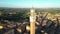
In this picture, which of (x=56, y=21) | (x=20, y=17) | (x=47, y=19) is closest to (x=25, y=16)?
(x=20, y=17)

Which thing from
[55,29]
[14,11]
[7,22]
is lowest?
[55,29]

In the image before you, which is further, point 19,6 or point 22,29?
point 22,29

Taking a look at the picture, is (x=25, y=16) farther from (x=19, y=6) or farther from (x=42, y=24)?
(x=42, y=24)

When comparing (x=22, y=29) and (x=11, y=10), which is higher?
(x=11, y=10)

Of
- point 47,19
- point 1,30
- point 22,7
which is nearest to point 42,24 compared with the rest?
point 47,19

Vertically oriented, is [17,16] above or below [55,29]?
above

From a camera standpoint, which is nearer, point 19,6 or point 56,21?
point 19,6

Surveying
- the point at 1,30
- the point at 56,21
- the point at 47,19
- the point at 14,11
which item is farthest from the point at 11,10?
the point at 56,21

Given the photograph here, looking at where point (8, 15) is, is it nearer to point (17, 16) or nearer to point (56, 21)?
point (17, 16)
